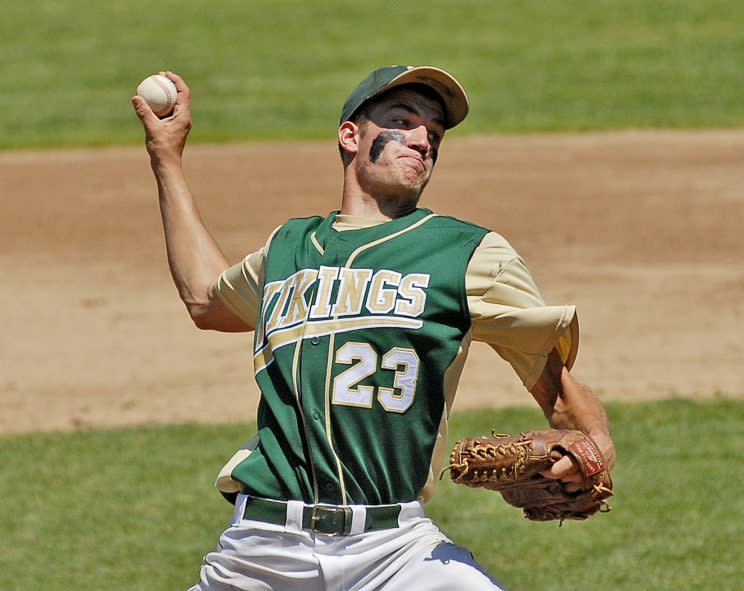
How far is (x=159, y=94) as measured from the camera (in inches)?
164

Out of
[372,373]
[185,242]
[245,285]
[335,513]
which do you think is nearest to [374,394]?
[372,373]

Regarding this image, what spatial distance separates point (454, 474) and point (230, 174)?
408 inches

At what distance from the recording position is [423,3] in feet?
66.7

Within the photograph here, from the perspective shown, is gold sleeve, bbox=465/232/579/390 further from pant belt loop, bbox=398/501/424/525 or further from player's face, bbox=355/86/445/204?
pant belt loop, bbox=398/501/424/525

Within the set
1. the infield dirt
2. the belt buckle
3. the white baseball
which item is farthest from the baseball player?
the infield dirt

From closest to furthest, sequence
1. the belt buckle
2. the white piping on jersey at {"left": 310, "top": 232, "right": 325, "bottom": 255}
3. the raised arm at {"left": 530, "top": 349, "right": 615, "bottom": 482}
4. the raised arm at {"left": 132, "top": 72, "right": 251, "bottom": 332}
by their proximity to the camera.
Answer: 1. the belt buckle
2. the raised arm at {"left": 530, "top": 349, "right": 615, "bottom": 482}
3. the white piping on jersey at {"left": 310, "top": 232, "right": 325, "bottom": 255}
4. the raised arm at {"left": 132, "top": 72, "right": 251, "bottom": 332}

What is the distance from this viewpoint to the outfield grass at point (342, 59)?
609 inches

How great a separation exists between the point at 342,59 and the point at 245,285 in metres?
14.0

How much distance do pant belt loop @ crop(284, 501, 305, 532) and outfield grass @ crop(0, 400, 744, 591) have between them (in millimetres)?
2464

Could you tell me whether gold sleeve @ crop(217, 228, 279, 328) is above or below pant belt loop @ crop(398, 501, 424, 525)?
above

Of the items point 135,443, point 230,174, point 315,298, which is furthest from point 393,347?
point 230,174

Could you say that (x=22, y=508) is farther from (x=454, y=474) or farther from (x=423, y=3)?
(x=423, y=3)

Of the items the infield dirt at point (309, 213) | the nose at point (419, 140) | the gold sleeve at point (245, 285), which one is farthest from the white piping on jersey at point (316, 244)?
the infield dirt at point (309, 213)

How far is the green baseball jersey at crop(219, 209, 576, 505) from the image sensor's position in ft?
11.0
